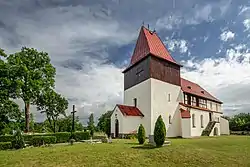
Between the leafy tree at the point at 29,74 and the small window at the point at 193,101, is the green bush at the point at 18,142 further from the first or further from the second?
the small window at the point at 193,101

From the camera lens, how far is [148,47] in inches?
1228

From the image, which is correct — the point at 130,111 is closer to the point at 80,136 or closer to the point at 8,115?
the point at 80,136

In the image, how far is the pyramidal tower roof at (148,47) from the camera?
3133 centimetres

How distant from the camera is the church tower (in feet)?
96.8

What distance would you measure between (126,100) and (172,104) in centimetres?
638

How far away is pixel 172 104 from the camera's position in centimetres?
3198

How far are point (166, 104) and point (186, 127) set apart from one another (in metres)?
4.04

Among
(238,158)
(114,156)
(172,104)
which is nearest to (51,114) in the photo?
(172,104)

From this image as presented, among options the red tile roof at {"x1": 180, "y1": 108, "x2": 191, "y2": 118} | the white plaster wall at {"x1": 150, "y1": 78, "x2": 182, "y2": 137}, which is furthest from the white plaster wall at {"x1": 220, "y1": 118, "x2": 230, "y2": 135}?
the white plaster wall at {"x1": 150, "y1": 78, "x2": 182, "y2": 137}

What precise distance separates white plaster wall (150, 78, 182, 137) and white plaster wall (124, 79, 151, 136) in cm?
50

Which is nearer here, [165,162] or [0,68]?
[165,162]

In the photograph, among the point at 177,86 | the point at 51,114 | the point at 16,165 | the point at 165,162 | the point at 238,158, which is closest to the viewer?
the point at 16,165

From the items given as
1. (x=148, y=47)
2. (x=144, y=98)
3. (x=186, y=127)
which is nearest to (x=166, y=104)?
(x=144, y=98)

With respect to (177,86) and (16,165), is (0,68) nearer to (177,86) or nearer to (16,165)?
(16,165)
